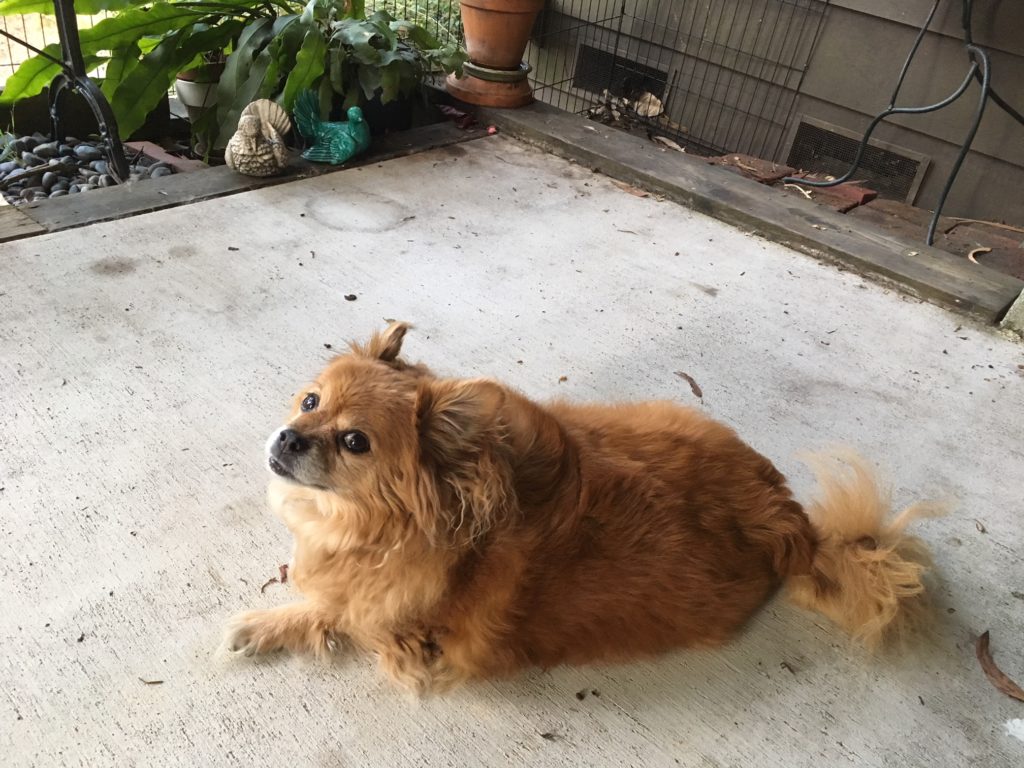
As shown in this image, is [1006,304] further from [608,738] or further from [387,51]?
[387,51]

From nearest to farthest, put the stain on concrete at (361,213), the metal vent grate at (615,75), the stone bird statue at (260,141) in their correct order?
the stain on concrete at (361,213) < the stone bird statue at (260,141) < the metal vent grate at (615,75)

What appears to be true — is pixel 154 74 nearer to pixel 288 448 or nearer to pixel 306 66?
pixel 306 66

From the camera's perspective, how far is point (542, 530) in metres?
1.39

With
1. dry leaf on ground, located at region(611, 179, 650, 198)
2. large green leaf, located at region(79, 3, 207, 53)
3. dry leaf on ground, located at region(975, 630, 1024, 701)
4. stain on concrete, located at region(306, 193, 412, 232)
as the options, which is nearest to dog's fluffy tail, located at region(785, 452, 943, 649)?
dry leaf on ground, located at region(975, 630, 1024, 701)

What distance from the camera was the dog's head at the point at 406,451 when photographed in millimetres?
1237

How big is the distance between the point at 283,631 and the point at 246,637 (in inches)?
2.9

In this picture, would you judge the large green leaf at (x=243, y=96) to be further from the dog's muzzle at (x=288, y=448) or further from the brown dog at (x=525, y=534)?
the dog's muzzle at (x=288, y=448)

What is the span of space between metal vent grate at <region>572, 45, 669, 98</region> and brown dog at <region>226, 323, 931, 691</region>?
4.13 metres

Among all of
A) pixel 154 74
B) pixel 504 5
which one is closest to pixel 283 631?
pixel 154 74

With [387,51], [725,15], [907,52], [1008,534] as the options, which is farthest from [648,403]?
[725,15]

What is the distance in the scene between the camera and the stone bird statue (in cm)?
327

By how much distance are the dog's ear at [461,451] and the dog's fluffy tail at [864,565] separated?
32.1 inches

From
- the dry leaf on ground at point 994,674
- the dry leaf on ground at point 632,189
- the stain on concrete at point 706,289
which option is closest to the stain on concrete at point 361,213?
the dry leaf on ground at point 632,189

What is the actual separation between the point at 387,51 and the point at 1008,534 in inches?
128
